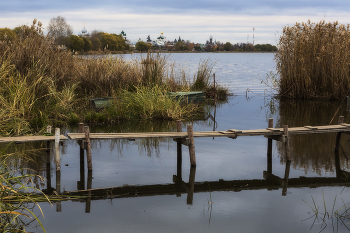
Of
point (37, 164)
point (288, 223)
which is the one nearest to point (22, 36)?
point (37, 164)

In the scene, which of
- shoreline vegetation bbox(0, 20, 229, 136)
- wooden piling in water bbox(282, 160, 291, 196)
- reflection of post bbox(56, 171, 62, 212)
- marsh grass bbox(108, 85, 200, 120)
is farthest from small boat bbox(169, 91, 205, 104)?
reflection of post bbox(56, 171, 62, 212)

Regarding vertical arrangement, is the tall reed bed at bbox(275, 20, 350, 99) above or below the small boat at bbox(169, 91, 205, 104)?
above

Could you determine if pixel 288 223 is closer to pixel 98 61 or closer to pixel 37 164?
pixel 37 164

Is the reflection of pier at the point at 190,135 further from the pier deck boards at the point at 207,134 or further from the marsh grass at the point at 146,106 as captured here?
the marsh grass at the point at 146,106

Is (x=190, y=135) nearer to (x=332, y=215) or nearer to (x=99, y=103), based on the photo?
(x=332, y=215)

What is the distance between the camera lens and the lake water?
563 cm

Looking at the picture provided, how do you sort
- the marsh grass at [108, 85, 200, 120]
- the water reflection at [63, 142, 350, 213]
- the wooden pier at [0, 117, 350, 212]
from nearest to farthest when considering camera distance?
1. the water reflection at [63, 142, 350, 213]
2. the wooden pier at [0, 117, 350, 212]
3. the marsh grass at [108, 85, 200, 120]

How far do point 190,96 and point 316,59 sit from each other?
595cm

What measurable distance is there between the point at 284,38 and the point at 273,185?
1189 cm

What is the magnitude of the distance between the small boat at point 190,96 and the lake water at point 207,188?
8.64ft

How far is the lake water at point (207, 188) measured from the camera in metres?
5.63

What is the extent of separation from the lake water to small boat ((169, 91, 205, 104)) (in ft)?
8.64

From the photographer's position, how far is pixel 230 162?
28.9 feet

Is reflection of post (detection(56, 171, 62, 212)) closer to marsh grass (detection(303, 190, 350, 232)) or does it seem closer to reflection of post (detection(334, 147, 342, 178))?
marsh grass (detection(303, 190, 350, 232))
